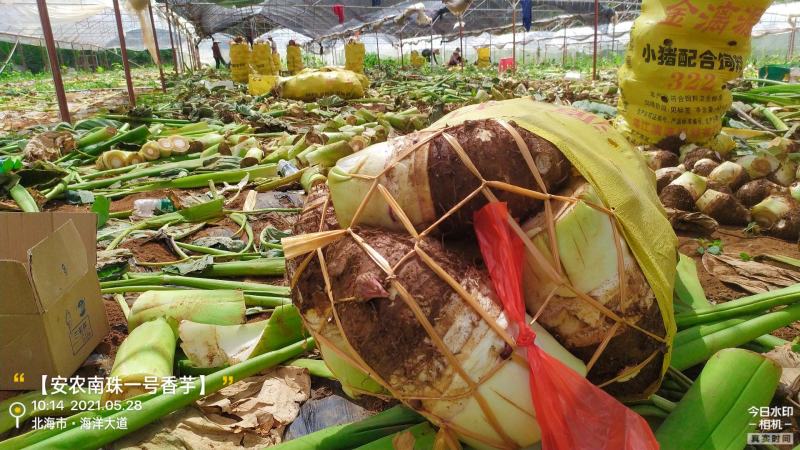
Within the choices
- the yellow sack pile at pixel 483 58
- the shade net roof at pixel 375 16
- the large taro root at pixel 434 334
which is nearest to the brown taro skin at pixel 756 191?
the large taro root at pixel 434 334

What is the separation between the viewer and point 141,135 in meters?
5.38

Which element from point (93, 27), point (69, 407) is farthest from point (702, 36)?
point (93, 27)

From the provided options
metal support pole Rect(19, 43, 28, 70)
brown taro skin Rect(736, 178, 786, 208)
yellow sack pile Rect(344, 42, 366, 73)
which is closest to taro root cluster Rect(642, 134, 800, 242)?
brown taro skin Rect(736, 178, 786, 208)

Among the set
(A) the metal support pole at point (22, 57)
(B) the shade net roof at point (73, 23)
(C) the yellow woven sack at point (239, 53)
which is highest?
(B) the shade net roof at point (73, 23)

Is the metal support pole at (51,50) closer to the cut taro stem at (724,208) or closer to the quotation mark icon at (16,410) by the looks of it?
the quotation mark icon at (16,410)

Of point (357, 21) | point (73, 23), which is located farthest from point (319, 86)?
point (73, 23)

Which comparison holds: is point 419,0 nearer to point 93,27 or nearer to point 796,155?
point 93,27

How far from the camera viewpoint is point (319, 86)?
9.80 meters

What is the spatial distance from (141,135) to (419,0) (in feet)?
60.3

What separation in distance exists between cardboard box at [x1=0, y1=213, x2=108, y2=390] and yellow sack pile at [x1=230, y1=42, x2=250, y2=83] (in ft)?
40.8

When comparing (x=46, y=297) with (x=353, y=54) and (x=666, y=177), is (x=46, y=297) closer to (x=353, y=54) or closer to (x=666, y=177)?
(x=666, y=177)

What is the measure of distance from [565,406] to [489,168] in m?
0.60

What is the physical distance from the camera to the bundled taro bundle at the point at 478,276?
4.08ft

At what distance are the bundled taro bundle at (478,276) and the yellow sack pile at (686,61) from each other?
297 centimetres
